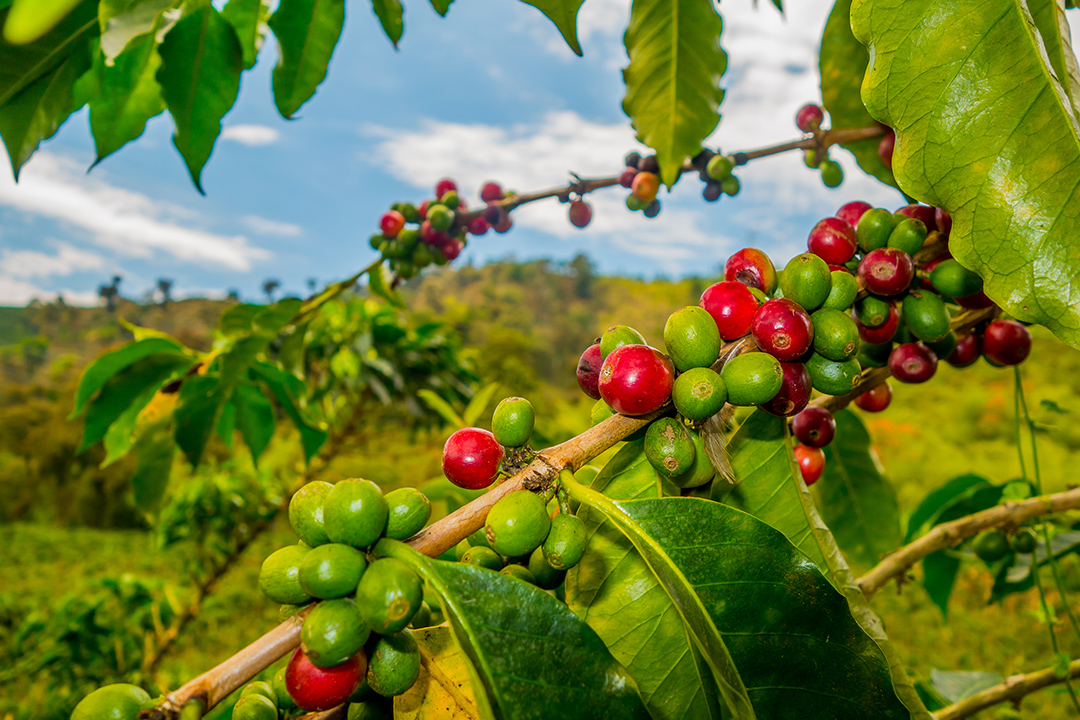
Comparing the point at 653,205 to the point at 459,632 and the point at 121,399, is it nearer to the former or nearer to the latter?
the point at 459,632

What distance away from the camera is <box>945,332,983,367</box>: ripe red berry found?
0.72m

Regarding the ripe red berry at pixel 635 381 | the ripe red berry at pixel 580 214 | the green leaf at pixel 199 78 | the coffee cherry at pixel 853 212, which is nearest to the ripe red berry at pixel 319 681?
the ripe red berry at pixel 635 381

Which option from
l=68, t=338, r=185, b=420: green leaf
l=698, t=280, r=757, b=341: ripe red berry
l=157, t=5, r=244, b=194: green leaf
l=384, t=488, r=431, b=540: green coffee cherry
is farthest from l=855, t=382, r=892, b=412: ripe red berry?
→ l=68, t=338, r=185, b=420: green leaf

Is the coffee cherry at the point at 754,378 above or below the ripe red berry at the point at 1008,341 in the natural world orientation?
below

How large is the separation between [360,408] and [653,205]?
2229 mm

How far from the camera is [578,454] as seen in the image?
1.33 feet

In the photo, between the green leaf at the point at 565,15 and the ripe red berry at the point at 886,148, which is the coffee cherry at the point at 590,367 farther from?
the ripe red berry at the point at 886,148

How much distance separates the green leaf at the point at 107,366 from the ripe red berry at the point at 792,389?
1203 mm

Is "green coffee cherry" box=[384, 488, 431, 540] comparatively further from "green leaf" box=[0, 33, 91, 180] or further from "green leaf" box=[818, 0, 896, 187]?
"green leaf" box=[818, 0, 896, 187]

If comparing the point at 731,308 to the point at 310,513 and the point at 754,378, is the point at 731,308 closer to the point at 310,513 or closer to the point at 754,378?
the point at 754,378

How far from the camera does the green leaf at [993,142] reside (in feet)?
1.29

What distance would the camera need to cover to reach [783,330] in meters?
0.43

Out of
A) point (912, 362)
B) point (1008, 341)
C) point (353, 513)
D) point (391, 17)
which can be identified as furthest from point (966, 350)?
point (391, 17)

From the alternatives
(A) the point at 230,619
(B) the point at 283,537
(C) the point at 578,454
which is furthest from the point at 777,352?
(B) the point at 283,537
